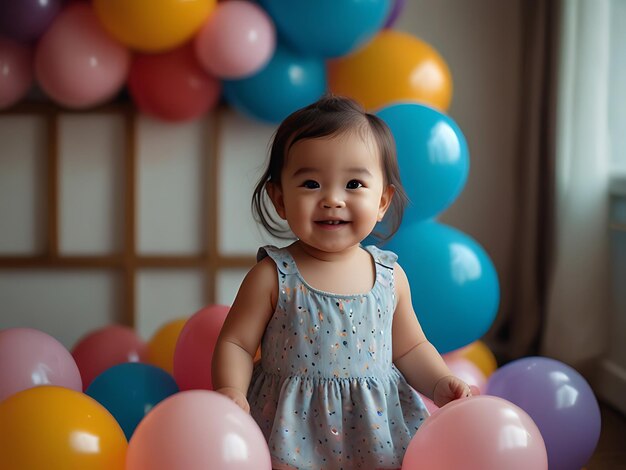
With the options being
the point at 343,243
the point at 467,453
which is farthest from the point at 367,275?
the point at 467,453

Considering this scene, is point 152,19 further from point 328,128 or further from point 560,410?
point 560,410

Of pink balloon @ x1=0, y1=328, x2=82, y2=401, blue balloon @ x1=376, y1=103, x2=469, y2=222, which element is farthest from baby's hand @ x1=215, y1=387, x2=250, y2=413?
blue balloon @ x1=376, y1=103, x2=469, y2=222

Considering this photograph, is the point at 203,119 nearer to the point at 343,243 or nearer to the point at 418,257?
the point at 418,257

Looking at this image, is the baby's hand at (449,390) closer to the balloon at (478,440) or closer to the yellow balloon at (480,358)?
the balloon at (478,440)

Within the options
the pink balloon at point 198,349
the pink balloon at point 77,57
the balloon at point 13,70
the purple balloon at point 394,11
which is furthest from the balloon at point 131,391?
the purple balloon at point 394,11

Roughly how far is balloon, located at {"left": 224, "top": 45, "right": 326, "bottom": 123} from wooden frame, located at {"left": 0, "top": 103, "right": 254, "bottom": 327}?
36 centimetres

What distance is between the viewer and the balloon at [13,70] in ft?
8.52

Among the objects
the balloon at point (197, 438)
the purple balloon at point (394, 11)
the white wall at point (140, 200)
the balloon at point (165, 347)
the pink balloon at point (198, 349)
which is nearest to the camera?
the balloon at point (197, 438)

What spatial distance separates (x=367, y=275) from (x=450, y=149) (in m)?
0.61

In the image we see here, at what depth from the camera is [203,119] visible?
306 cm

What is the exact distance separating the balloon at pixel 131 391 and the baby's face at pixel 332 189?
0.51m

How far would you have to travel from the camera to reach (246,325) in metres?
1.38

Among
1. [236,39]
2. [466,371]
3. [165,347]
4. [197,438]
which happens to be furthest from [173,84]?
[197,438]

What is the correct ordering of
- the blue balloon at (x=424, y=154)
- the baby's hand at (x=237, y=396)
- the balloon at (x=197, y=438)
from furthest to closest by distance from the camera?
1. the blue balloon at (x=424, y=154)
2. the baby's hand at (x=237, y=396)
3. the balloon at (x=197, y=438)
